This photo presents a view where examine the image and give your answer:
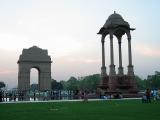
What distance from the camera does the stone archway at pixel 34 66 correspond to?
65.5m

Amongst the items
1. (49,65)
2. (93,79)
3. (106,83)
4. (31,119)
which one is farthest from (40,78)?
(93,79)

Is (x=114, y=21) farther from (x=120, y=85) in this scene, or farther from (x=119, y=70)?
(x=120, y=85)

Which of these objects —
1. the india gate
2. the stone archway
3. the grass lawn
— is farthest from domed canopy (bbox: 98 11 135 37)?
the grass lawn

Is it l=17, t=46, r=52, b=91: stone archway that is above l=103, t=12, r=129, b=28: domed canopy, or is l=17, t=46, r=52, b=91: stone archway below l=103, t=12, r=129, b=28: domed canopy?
below

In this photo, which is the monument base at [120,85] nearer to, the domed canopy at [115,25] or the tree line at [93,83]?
the domed canopy at [115,25]

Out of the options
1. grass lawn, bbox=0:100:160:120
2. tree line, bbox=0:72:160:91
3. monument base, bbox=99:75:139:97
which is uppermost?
tree line, bbox=0:72:160:91

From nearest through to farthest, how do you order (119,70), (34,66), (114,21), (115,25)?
(115,25) → (114,21) → (119,70) → (34,66)

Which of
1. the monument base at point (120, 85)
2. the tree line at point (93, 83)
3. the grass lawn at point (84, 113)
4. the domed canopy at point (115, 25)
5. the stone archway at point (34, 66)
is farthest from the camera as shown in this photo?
the tree line at point (93, 83)

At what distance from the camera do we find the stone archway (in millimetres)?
65500

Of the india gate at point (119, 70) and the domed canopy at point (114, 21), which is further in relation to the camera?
the domed canopy at point (114, 21)

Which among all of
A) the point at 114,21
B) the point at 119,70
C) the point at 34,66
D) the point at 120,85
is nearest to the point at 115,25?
the point at 114,21

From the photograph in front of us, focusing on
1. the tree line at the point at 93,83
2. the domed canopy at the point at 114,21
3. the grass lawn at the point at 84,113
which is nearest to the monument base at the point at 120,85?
the domed canopy at the point at 114,21

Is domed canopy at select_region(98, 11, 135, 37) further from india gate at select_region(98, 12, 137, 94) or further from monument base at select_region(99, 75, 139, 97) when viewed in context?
monument base at select_region(99, 75, 139, 97)

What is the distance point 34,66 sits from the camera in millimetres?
67125
